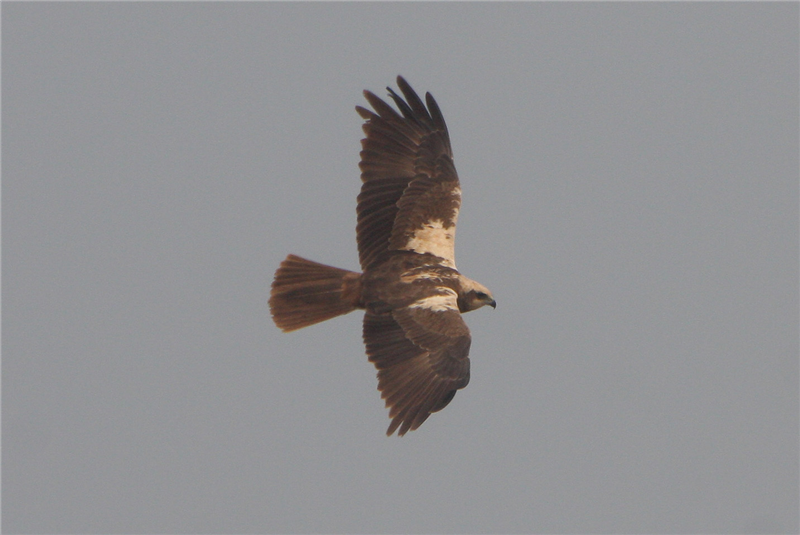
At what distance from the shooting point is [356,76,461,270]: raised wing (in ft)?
42.4

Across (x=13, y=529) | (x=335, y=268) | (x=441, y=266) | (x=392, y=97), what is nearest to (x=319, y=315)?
(x=335, y=268)

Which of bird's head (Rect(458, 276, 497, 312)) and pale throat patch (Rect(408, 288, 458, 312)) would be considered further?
bird's head (Rect(458, 276, 497, 312))

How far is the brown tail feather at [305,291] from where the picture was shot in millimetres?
12609

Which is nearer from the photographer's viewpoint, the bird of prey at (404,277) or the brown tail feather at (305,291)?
the bird of prey at (404,277)

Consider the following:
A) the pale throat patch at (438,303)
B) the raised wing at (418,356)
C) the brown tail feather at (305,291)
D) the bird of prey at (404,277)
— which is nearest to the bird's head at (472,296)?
the bird of prey at (404,277)

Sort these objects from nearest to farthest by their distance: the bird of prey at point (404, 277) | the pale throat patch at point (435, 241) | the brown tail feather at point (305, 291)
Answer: the bird of prey at point (404, 277), the brown tail feather at point (305, 291), the pale throat patch at point (435, 241)

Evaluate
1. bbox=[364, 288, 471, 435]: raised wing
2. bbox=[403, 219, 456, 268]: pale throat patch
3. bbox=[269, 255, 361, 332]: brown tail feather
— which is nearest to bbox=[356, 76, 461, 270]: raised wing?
bbox=[403, 219, 456, 268]: pale throat patch

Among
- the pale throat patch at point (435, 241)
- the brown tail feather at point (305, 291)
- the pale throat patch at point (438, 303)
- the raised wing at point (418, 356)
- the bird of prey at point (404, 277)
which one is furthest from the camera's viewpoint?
the pale throat patch at point (435, 241)

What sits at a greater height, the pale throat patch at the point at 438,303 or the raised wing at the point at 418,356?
the pale throat patch at the point at 438,303

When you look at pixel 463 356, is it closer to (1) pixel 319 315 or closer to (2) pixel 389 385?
(2) pixel 389 385

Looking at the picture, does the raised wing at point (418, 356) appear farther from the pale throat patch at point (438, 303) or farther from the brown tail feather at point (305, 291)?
the brown tail feather at point (305, 291)

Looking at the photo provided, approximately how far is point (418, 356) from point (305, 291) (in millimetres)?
1584

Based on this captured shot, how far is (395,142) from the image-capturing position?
13.3 meters

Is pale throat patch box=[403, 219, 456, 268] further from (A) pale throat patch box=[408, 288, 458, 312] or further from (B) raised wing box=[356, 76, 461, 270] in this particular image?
(A) pale throat patch box=[408, 288, 458, 312]
